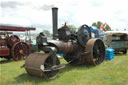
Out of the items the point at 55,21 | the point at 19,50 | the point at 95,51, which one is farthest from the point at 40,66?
the point at 19,50

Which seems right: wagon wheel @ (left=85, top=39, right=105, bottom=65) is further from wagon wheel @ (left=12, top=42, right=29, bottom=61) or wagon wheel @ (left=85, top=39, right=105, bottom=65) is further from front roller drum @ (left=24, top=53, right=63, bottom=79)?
wagon wheel @ (left=12, top=42, right=29, bottom=61)

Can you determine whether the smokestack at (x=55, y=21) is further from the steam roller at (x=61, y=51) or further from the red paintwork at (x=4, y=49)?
the red paintwork at (x=4, y=49)

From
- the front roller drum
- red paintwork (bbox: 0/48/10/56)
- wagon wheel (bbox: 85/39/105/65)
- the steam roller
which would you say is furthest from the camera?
red paintwork (bbox: 0/48/10/56)

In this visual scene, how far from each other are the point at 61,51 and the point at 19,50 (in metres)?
4.55

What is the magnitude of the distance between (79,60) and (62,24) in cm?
171

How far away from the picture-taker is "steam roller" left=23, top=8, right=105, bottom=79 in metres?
4.42

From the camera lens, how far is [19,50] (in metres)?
8.95

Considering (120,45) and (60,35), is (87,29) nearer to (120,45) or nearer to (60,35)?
(60,35)

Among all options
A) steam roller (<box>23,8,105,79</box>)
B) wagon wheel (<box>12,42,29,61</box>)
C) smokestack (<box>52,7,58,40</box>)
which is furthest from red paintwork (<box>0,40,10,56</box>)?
smokestack (<box>52,7,58,40</box>)

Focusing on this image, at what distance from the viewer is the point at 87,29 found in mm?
6680

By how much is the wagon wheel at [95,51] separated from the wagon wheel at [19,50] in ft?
14.9

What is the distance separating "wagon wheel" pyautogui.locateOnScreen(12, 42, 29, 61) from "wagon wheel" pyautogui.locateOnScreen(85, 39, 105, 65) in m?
4.53

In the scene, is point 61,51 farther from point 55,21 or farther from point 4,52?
point 4,52

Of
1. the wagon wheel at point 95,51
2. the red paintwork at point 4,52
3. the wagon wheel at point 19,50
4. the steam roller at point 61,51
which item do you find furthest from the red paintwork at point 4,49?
the wagon wheel at point 95,51
